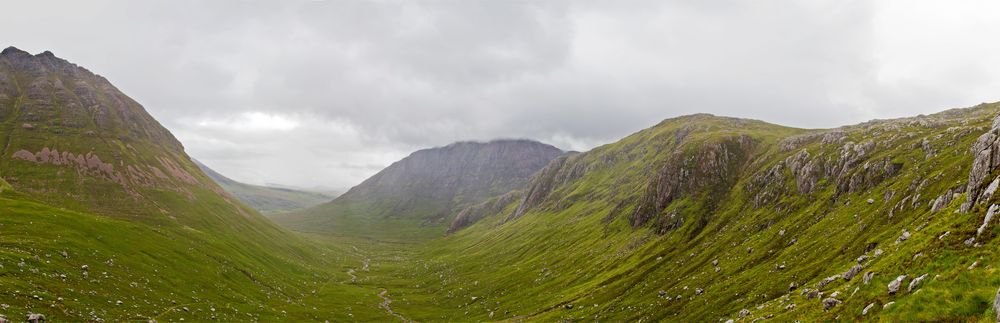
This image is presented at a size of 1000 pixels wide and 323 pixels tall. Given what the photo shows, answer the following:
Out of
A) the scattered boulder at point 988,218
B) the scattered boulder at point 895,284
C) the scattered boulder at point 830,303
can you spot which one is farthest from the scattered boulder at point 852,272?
the scattered boulder at point 895,284

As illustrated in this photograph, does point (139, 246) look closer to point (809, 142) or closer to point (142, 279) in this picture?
point (142, 279)

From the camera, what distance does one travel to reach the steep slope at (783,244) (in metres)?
37.1

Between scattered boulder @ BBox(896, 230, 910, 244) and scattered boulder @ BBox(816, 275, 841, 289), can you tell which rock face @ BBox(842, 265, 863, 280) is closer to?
scattered boulder @ BBox(816, 275, 841, 289)

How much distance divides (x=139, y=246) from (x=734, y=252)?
138470mm

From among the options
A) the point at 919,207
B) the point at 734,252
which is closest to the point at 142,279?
the point at 734,252

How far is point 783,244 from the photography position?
298ft

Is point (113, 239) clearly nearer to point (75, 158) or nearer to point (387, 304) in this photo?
point (387, 304)

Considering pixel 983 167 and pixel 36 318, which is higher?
pixel 983 167

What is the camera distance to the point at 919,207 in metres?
68.0

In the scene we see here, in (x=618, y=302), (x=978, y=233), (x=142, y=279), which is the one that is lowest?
(x=618, y=302)

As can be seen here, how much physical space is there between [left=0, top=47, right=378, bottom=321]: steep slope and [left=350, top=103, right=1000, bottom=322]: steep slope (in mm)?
48063

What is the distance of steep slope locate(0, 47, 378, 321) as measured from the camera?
64312 mm

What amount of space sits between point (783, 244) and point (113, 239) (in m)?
147

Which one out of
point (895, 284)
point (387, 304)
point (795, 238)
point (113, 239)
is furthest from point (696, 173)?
point (113, 239)
